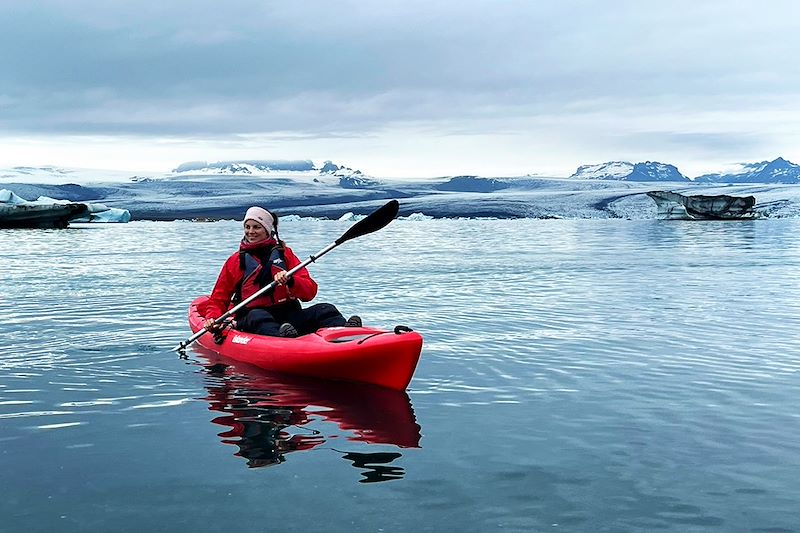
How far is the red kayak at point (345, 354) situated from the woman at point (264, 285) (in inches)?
11.1

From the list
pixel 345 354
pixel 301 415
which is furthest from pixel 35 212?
pixel 301 415

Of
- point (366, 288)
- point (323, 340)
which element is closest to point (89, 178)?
point (366, 288)

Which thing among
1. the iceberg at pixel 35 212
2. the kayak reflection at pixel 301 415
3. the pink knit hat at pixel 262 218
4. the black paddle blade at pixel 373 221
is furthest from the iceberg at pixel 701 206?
the kayak reflection at pixel 301 415

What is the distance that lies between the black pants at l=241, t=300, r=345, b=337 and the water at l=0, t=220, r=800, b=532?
0.51m

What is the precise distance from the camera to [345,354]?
722 cm

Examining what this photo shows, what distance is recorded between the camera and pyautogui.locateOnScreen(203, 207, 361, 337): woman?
27.1ft

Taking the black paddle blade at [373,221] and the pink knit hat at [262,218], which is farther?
the black paddle blade at [373,221]

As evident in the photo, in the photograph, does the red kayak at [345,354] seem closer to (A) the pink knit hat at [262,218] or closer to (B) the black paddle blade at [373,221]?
(A) the pink knit hat at [262,218]

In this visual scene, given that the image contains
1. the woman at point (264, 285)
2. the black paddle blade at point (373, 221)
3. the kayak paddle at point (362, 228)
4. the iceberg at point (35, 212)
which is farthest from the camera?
the iceberg at point (35, 212)

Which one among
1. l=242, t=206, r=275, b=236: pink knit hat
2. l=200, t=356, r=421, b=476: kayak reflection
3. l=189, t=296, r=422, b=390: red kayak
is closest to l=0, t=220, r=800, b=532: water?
l=200, t=356, r=421, b=476: kayak reflection

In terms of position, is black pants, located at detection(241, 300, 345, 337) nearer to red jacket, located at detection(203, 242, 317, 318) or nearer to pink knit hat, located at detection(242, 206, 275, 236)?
red jacket, located at detection(203, 242, 317, 318)

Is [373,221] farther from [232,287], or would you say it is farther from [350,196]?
[350,196]

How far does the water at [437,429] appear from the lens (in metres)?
4.38

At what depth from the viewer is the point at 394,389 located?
7164mm
